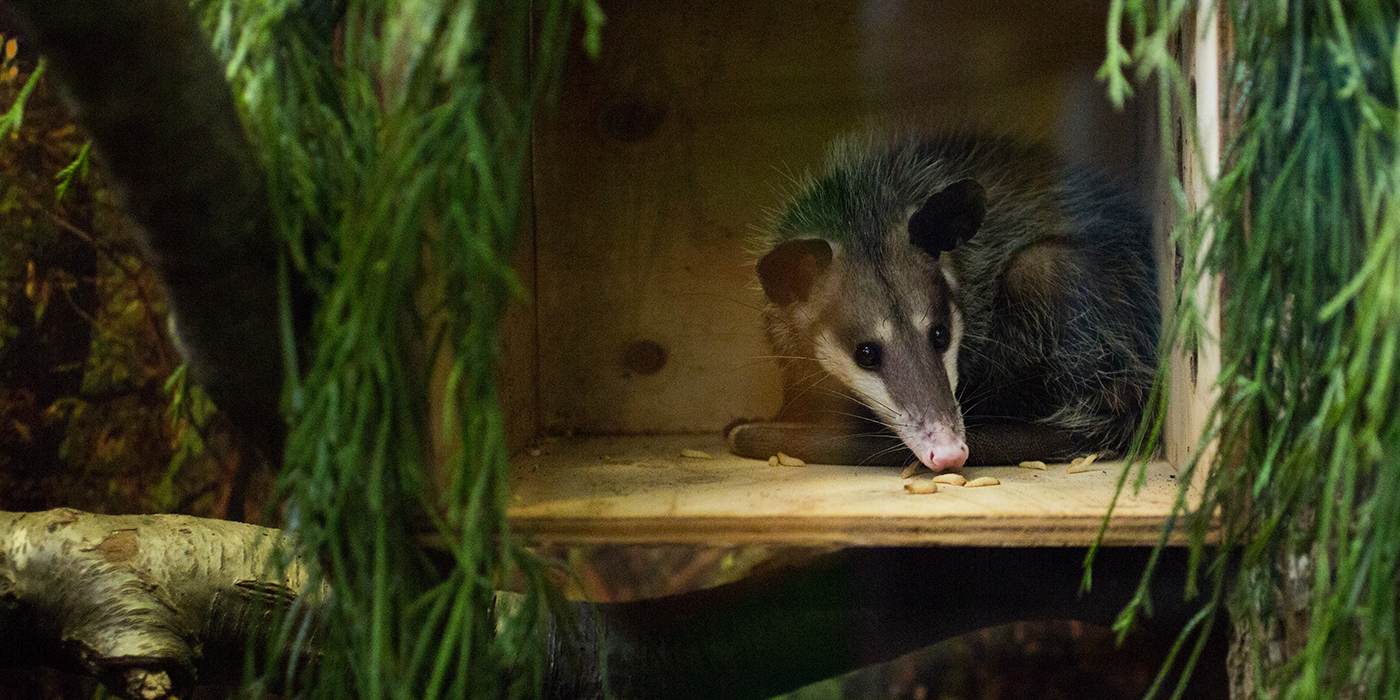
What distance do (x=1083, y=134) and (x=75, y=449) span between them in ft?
8.54

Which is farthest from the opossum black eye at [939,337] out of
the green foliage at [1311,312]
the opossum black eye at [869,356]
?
the green foliage at [1311,312]

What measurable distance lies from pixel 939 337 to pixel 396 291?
4.77 feet

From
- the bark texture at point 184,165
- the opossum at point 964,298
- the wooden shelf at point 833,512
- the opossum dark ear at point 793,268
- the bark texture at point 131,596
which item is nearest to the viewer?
the bark texture at point 184,165

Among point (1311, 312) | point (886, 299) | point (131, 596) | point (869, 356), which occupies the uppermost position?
point (1311, 312)

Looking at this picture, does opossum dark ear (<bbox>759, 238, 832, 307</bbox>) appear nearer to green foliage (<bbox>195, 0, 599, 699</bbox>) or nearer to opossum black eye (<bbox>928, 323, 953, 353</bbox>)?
opossum black eye (<bbox>928, 323, 953, 353</bbox>)

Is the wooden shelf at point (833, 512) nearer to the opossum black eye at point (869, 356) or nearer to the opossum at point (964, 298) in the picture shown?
the opossum at point (964, 298)

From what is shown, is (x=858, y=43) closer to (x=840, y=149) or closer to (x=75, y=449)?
(x=840, y=149)

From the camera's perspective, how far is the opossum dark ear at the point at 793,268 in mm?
2354

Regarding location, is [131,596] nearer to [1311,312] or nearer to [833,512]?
[833,512]

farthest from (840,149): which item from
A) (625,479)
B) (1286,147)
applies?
(1286,147)

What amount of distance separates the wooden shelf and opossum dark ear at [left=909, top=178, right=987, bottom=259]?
75cm

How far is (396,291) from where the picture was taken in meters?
1.11

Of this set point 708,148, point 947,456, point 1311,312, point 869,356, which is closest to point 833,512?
point 947,456

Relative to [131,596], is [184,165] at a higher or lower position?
higher
